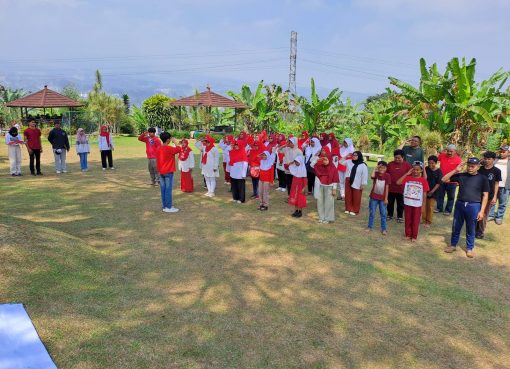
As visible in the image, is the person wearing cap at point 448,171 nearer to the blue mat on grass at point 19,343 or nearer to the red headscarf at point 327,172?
the red headscarf at point 327,172

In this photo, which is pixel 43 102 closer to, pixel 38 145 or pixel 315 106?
pixel 38 145

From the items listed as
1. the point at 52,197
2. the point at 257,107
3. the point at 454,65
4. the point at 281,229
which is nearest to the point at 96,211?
the point at 52,197

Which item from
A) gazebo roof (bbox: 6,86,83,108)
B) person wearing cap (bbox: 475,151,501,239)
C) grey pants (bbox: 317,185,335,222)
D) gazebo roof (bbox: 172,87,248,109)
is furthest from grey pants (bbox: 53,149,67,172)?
gazebo roof (bbox: 172,87,248,109)

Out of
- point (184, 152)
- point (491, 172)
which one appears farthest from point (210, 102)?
point (491, 172)

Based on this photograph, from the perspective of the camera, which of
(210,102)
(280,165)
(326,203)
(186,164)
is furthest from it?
(210,102)

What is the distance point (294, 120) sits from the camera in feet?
95.3

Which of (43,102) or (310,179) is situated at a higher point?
(43,102)

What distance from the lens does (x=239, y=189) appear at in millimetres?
10102

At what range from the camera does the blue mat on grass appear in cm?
346

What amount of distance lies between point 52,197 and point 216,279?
20.8 feet

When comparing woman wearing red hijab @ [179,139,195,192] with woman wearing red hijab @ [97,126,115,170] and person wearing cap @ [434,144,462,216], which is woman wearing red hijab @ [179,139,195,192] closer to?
woman wearing red hijab @ [97,126,115,170]

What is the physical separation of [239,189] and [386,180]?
12.7 ft

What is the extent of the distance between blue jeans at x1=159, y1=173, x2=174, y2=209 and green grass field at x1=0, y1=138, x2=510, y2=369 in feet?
1.43

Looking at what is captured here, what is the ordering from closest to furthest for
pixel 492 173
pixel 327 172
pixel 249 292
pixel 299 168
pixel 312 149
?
pixel 249 292, pixel 492 173, pixel 327 172, pixel 299 168, pixel 312 149
